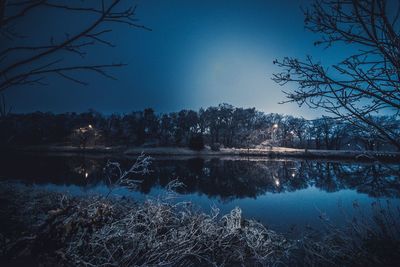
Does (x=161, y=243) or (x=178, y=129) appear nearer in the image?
(x=161, y=243)

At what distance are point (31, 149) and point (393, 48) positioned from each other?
81103 millimetres

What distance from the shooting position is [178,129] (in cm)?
8700

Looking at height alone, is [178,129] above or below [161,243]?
above

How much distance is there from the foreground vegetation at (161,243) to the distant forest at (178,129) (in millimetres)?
64923

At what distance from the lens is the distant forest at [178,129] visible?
7669 centimetres

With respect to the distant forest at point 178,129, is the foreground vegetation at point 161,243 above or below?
A: below

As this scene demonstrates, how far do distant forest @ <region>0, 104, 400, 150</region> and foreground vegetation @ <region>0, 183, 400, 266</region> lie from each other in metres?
64.9

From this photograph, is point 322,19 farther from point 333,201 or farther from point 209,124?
point 209,124

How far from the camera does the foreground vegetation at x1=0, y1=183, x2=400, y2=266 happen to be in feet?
10.5

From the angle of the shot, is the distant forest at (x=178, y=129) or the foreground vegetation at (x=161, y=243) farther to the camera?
the distant forest at (x=178, y=129)

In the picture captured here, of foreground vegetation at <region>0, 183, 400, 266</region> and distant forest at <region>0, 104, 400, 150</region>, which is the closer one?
foreground vegetation at <region>0, 183, 400, 266</region>

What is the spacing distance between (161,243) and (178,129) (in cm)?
8213

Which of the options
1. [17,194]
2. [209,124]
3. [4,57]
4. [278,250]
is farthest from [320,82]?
[209,124]

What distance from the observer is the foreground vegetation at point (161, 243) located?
10.5 feet
